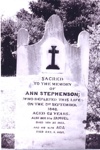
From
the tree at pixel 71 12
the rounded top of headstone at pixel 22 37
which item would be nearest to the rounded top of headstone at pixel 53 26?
the rounded top of headstone at pixel 22 37

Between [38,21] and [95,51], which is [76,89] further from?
[38,21]

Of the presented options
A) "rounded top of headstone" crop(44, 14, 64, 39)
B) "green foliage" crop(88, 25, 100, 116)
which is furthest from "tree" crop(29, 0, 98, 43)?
"rounded top of headstone" crop(44, 14, 64, 39)

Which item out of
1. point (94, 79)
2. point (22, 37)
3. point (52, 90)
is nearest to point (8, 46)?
point (22, 37)

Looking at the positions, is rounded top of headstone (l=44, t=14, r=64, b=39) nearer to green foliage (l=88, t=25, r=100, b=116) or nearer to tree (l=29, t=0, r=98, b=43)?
green foliage (l=88, t=25, r=100, b=116)

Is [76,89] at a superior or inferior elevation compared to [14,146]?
superior

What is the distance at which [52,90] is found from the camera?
6465 mm

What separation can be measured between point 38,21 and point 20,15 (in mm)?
666

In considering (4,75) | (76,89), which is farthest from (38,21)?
(76,89)

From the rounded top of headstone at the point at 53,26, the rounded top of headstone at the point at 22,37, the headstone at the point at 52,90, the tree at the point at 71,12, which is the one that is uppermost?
the tree at the point at 71,12

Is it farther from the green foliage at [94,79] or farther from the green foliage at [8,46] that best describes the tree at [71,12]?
the green foliage at [94,79]

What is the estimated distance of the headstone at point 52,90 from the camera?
21.0ft

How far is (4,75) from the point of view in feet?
26.4

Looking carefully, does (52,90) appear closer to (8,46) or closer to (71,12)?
(8,46)

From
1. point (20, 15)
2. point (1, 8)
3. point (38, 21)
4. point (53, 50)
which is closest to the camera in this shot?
point (53, 50)
